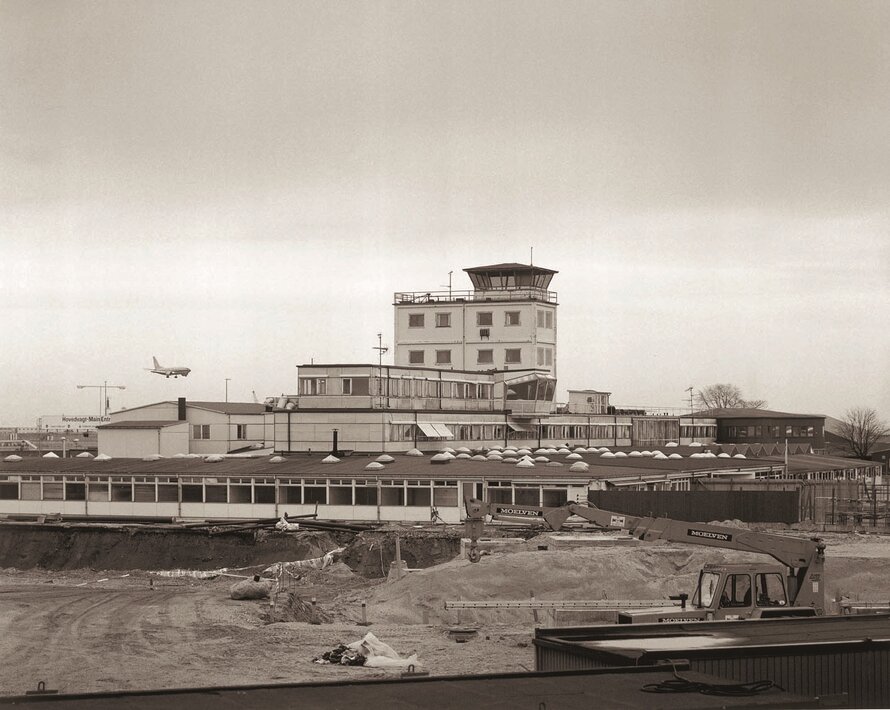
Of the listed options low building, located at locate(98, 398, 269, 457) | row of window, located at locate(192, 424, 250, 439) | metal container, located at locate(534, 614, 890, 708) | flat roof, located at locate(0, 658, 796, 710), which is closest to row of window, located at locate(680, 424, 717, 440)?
low building, located at locate(98, 398, 269, 457)

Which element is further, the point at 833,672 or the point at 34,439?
the point at 34,439

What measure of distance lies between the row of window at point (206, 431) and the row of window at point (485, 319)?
90.0 feet

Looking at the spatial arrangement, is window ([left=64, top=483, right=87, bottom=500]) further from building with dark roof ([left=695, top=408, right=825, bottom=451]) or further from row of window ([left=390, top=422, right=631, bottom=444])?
building with dark roof ([left=695, top=408, right=825, bottom=451])

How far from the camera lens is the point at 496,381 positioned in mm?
93062

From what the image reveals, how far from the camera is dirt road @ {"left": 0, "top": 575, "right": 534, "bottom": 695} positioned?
29.4 m

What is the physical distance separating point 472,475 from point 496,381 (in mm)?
35688

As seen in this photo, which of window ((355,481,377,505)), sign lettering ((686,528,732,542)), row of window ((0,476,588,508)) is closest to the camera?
sign lettering ((686,528,732,542))

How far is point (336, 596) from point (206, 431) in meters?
36.3

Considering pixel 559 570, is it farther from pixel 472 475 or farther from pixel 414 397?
pixel 414 397

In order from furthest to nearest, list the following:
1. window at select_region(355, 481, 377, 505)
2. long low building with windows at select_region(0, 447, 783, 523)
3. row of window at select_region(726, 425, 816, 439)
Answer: row of window at select_region(726, 425, 816, 439) < window at select_region(355, 481, 377, 505) < long low building with windows at select_region(0, 447, 783, 523)

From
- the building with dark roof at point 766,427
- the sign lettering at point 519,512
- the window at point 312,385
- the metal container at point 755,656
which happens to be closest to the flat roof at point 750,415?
the building with dark roof at point 766,427

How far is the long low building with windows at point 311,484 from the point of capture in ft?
189

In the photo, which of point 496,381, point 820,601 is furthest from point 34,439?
point 820,601

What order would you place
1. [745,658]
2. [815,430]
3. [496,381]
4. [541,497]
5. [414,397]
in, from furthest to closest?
[815,430] < [496,381] < [414,397] < [541,497] < [745,658]
